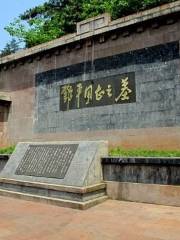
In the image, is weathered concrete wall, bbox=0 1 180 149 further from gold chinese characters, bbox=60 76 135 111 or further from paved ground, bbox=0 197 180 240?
paved ground, bbox=0 197 180 240

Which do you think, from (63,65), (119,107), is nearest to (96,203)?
(119,107)

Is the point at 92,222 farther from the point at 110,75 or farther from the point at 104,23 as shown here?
the point at 104,23

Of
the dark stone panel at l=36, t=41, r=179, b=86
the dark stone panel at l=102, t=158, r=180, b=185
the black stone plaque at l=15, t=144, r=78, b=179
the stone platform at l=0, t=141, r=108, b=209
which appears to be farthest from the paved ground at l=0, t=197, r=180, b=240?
the dark stone panel at l=36, t=41, r=179, b=86

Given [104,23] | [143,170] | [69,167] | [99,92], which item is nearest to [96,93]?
[99,92]

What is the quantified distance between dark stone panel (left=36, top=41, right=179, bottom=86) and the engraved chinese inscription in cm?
33

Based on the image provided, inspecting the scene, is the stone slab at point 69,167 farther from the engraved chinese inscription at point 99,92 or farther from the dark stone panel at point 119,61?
the dark stone panel at point 119,61

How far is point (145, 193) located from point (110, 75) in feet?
12.1

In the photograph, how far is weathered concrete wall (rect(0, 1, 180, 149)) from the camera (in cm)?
778

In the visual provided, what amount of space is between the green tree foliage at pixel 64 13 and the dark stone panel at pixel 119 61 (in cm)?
730

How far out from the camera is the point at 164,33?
7.97 m

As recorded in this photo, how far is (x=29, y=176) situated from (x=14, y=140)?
168 inches

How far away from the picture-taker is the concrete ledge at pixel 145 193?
5.98m

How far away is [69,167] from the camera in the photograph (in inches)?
271

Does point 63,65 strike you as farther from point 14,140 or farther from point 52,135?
point 14,140
